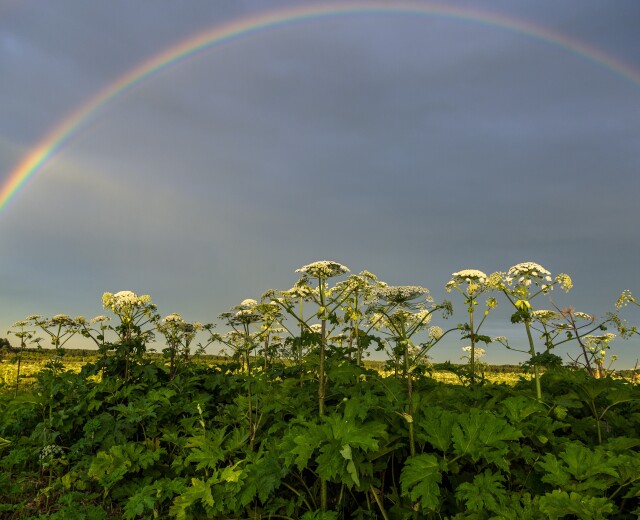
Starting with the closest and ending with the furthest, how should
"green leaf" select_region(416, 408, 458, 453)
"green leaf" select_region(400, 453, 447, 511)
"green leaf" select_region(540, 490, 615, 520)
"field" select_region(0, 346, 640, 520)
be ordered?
1. "green leaf" select_region(540, 490, 615, 520)
2. "green leaf" select_region(400, 453, 447, 511)
3. "field" select_region(0, 346, 640, 520)
4. "green leaf" select_region(416, 408, 458, 453)

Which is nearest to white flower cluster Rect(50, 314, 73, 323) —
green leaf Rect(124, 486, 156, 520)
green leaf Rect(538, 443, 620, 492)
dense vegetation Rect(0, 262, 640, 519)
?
dense vegetation Rect(0, 262, 640, 519)

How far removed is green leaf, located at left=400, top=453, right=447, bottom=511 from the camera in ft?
15.4

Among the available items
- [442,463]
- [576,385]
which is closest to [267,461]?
[442,463]

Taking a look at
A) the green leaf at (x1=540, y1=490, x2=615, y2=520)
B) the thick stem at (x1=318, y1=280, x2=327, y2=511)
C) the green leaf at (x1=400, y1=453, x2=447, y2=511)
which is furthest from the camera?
the thick stem at (x1=318, y1=280, x2=327, y2=511)

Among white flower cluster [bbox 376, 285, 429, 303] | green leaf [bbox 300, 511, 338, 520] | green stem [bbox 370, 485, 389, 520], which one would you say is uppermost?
white flower cluster [bbox 376, 285, 429, 303]

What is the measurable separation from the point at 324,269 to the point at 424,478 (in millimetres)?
2931

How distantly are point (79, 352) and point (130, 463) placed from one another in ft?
104

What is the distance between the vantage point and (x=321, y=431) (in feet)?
16.6

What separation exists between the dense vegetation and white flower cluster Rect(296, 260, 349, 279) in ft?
0.06

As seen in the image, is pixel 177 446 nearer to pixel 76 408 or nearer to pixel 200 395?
pixel 200 395

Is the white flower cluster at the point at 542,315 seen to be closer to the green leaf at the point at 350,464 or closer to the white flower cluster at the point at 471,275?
the white flower cluster at the point at 471,275

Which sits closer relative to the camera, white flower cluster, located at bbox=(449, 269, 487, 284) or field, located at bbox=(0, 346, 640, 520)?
field, located at bbox=(0, 346, 640, 520)

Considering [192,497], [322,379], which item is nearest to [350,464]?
[322,379]

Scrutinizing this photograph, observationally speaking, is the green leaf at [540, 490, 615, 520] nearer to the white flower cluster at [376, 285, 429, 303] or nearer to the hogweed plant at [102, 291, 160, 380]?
the white flower cluster at [376, 285, 429, 303]
